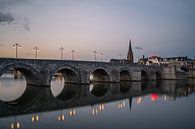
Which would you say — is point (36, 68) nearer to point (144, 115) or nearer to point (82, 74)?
point (82, 74)

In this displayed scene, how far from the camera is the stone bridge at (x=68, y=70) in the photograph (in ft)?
127

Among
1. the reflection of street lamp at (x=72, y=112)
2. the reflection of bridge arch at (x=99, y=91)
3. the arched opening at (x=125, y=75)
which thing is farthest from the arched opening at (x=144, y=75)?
the reflection of street lamp at (x=72, y=112)

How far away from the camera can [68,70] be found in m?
48.7

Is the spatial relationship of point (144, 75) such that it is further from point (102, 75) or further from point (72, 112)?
point (72, 112)

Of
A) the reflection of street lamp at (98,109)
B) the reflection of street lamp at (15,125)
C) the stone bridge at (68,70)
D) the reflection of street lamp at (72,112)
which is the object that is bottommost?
the reflection of street lamp at (98,109)

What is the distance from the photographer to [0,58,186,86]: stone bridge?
38650mm

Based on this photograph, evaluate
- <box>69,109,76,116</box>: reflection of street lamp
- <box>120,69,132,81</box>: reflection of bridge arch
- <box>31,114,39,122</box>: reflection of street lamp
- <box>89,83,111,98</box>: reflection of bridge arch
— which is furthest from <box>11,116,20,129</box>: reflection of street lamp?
<box>120,69,132,81</box>: reflection of bridge arch

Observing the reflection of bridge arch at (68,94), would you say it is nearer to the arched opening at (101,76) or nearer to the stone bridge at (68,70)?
the stone bridge at (68,70)

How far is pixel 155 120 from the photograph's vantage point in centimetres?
1955

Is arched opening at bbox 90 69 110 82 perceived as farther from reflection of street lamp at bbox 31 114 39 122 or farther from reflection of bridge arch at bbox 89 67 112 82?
reflection of street lamp at bbox 31 114 39 122

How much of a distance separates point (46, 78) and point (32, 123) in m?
24.7

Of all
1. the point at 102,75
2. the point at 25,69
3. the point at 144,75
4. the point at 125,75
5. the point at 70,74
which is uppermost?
the point at 25,69

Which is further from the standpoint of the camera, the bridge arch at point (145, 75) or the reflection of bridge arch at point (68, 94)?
the bridge arch at point (145, 75)

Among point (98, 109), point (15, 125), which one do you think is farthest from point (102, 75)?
point (15, 125)
